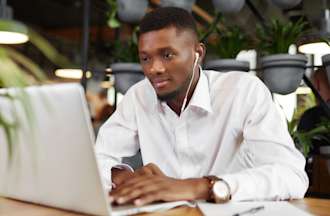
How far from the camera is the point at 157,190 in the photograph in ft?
3.27

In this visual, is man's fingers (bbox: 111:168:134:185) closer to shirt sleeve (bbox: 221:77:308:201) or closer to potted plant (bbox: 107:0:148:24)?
shirt sleeve (bbox: 221:77:308:201)

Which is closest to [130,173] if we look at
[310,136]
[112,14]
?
[310,136]

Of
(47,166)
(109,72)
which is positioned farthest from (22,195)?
(109,72)

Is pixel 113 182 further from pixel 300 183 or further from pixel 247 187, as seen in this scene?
pixel 300 183

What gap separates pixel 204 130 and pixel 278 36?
1053 millimetres

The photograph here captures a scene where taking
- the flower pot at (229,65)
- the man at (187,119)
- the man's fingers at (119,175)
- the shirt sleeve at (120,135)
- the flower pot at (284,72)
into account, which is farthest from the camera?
the flower pot at (229,65)

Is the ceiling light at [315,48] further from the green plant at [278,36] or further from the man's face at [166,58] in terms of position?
the man's face at [166,58]

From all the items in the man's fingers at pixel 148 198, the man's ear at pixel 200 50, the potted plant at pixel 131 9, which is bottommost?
the man's fingers at pixel 148 198

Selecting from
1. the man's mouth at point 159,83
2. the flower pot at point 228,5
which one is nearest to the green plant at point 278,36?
the flower pot at point 228,5

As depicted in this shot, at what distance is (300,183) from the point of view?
47.8 inches

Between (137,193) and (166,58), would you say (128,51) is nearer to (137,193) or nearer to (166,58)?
(166,58)

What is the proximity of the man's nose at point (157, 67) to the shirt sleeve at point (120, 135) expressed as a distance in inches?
10.5

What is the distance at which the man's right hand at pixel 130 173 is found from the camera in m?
1.13

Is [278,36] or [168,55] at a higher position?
[278,36]
